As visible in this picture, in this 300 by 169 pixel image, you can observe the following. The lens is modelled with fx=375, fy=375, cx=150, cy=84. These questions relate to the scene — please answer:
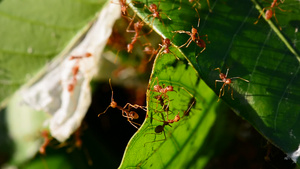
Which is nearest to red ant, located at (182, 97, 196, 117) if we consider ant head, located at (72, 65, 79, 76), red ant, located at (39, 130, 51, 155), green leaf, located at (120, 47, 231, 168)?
green leaf, located at (120, 47, 231, 168)

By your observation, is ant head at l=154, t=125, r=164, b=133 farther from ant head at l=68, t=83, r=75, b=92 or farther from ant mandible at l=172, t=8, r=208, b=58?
ant head at l=68, t=83, r=75, b=92

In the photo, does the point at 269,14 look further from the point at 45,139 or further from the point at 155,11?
the point at 45,139

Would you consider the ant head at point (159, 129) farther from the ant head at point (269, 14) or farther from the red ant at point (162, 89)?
the ant head at point (269, 14)

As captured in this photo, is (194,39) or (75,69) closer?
(194,39)

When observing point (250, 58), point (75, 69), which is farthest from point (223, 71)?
point (75, 69)

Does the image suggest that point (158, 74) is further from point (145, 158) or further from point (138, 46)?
point (138, 46)

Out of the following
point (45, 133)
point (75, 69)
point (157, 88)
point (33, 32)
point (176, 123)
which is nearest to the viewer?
point (157, 88)
